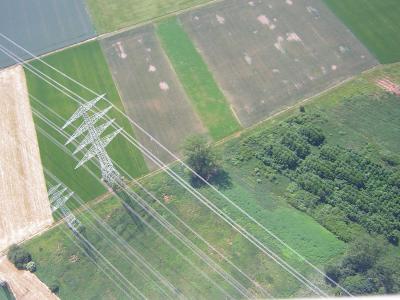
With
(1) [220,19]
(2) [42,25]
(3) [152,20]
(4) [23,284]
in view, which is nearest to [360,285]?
(4) [23,284]

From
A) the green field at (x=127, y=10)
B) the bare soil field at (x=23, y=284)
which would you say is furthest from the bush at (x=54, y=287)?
the green field at (x=127, y=10)

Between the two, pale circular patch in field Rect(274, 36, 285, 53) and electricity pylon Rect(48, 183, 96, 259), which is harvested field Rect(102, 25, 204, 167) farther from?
pale circular patch in field Rect(274, 36, 285, 53)

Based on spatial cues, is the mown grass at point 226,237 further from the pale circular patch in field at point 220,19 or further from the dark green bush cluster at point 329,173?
the pale circular patch in field at point 220,19

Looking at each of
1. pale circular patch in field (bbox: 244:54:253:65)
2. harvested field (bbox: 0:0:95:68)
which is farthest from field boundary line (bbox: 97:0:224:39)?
pale circular patch in field (bbox: 244:54:253:65)

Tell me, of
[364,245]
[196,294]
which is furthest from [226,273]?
[364,245]

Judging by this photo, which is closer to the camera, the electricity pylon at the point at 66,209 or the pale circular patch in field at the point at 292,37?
the electricity pylon at the point at 66,209

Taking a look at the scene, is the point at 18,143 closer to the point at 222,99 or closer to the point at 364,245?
the point at 222,99

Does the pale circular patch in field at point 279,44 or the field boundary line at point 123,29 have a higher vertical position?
the field boundary line at point 123,29
